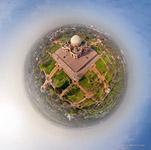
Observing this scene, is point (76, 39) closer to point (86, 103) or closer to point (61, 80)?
point (61, 80)

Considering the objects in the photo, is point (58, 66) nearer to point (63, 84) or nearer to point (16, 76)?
point (63, 84)

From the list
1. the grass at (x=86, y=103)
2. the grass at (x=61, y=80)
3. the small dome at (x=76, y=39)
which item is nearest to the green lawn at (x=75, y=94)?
the grass at (x=86, y=103)

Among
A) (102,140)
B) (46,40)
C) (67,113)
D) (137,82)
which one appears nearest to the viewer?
(102,140)

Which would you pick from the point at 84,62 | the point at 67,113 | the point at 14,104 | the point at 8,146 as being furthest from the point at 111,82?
the point at 8,146

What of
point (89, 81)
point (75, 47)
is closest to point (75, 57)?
point (75, 47)

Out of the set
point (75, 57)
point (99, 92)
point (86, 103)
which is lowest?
point (86, 103)

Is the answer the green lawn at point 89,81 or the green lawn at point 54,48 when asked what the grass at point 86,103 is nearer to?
the green lawn at point 89,81
